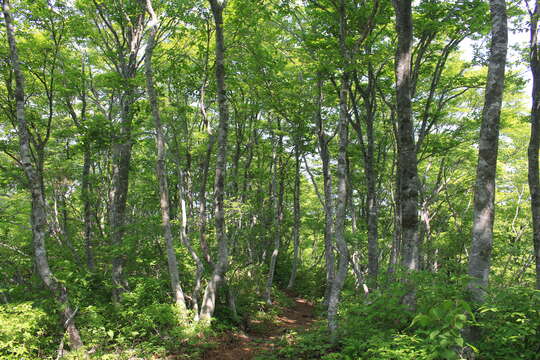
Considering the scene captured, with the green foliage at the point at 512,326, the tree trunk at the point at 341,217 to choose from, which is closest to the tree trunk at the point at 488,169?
the green foliage at the point at 512,326

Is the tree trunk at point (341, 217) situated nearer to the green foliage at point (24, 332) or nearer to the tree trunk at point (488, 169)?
the tree trunk at point (488, 169)

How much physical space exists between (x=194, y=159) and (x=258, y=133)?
4.18 meters

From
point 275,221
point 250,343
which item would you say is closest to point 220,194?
point 250,343

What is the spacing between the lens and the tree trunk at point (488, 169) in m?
4.39

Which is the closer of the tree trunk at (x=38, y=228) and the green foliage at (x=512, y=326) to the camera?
the green foliage at (x=512, y=326)

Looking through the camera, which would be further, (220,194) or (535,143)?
(220,194)

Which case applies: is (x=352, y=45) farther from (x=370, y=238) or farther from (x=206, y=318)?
(x=206, y=318)

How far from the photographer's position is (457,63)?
13109 mm

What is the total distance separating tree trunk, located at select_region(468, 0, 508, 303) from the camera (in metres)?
4.39

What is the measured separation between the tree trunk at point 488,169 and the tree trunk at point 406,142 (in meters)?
1.18

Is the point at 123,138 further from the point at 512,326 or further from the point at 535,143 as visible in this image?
the point at 535,143

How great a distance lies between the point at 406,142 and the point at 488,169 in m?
1.49

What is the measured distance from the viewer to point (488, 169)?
4.55m

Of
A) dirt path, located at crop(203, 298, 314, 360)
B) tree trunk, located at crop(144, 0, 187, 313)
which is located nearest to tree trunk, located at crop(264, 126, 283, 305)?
dirt path, located at crop(203, 298, 314, 360)
